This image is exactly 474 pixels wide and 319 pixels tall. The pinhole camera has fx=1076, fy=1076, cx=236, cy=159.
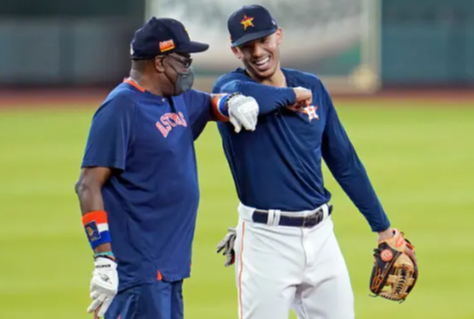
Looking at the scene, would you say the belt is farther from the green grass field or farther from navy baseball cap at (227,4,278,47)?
the green grass field

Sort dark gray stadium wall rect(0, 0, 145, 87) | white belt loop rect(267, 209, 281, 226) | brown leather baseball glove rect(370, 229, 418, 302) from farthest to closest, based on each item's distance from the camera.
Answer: dark gray stadium wall rect(0, 0, 145, 87)
brown leather baseball glove rect(370, 229, 418, 302)
white belt loop rect(267, 209, 281, 226)

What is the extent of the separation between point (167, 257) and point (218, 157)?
38.3 ft

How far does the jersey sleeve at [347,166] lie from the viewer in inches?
224

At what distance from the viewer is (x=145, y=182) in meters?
5.05

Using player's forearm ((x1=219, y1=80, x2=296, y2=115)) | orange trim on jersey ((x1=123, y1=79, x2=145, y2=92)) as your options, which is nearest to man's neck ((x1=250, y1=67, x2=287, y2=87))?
player's forearm ((x1=219, y1=80, x2=296, y2=115))

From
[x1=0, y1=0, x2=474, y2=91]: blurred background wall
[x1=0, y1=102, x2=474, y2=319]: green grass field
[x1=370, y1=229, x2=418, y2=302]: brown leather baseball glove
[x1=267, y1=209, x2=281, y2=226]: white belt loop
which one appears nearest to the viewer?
[x1=267, y1=209, x2=281, y2=226]: white belt loop

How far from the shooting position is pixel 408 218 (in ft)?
38.8

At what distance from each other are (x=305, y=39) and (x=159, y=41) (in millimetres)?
23256

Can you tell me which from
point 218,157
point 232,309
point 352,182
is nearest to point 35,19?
point 218,157

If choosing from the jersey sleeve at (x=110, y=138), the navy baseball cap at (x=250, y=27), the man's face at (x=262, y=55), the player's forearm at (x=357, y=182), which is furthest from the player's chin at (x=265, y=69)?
the jersey sleeve at (x=110, y=138)

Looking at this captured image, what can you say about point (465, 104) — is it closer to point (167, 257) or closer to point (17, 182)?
point (17, 182)

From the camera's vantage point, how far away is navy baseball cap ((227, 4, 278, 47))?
547cm

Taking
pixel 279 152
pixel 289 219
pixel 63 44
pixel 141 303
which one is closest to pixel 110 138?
pixel 141 303

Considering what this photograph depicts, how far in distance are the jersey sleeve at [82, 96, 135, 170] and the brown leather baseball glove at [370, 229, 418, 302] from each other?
5.51 ft
